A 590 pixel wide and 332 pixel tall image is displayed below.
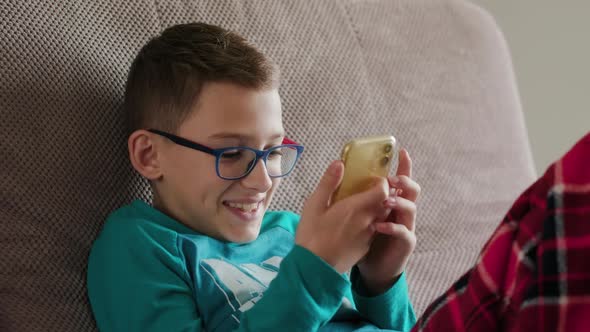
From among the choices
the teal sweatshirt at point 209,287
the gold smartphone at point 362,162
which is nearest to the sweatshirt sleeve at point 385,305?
the teal sweatshirt at point 209,287

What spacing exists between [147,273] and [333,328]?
0.88 feet

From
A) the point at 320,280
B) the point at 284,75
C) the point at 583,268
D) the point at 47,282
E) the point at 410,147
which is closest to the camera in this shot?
the point at 583,268

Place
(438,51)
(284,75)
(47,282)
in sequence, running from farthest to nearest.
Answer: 1. (438,51)
2. (284,75)
3. (47,282)

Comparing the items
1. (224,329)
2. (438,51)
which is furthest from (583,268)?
(438,51)

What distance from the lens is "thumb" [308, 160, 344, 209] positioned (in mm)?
847

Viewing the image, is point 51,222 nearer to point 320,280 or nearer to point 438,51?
point 320,280

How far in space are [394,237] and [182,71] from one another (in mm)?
371

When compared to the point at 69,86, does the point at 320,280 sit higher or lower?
lower

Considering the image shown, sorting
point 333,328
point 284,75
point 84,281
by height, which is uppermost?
point 284,75

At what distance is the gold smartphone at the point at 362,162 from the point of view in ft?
2.85

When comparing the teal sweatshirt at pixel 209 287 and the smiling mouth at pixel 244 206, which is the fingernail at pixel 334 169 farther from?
the smiling mouth at pixel 244 206

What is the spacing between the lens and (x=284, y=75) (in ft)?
4.23

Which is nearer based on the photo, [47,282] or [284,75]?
[47,282]

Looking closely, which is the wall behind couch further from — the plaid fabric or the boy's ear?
the plaid fabric
